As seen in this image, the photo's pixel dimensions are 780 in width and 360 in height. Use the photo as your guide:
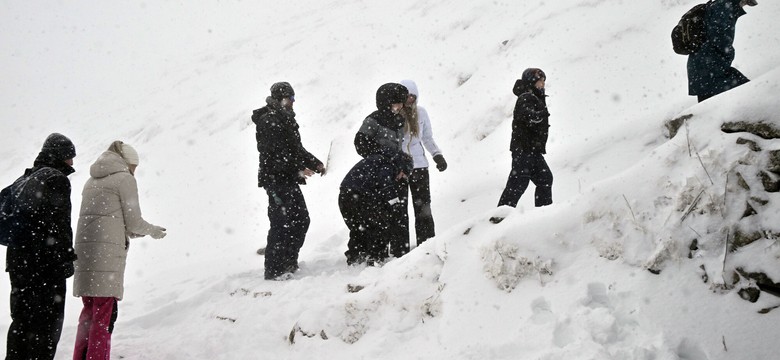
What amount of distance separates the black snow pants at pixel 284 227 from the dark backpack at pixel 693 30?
4.00 meters

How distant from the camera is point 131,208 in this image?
3.95 m

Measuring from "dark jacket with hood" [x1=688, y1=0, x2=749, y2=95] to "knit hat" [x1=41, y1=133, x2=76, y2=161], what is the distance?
5.42m

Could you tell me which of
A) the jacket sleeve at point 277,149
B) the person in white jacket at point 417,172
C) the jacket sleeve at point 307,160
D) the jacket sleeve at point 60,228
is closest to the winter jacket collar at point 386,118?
the person in white jacket at point 417,172

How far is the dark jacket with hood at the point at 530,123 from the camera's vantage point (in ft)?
16.9

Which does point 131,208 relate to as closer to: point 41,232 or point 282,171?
point 41,232

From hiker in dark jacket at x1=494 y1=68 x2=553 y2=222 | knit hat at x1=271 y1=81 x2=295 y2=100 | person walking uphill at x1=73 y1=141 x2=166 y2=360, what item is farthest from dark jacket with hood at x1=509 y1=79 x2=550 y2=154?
person walking uphill at x1=73 y1=141 x2=166 y2=360

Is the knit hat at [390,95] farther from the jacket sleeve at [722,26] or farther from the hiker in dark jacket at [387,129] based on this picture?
the jacket sleeve at [722,26]

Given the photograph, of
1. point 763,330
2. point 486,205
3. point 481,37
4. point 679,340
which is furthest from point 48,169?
point 481,37

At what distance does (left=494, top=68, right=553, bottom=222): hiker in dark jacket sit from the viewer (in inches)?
204

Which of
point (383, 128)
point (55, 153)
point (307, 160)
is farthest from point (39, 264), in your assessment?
point (383, 128)

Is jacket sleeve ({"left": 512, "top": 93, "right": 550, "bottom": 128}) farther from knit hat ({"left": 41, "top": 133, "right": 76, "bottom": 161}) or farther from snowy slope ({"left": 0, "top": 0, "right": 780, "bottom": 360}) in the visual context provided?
knit hat ({"left": 41, "top": 133, "right": 76, "bottom": 161})

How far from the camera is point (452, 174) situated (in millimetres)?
8953

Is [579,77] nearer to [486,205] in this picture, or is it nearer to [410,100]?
[486,205]

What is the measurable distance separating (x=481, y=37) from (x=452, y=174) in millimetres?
8159
